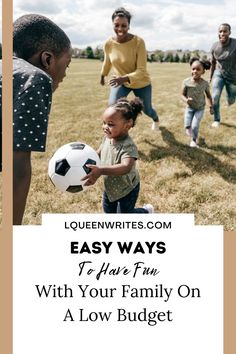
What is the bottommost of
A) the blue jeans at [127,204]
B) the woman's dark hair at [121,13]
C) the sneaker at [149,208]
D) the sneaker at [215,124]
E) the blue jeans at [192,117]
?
the sneaker at [149,208]

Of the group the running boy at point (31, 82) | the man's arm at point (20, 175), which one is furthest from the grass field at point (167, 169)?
the running boy at point (31, 82)

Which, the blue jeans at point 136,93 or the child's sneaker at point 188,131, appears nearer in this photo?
the blue jeans at point 136,93

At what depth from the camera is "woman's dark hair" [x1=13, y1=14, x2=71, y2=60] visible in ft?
10.1

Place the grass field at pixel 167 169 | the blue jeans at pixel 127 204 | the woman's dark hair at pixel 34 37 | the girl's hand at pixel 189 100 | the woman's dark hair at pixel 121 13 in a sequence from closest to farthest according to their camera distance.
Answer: the woman's dark hair at pixel 34 37 → the blue jeans at pixel 127 204 → the grass field at pixel 167 169 → the woman's dark hair at pixel 121 13 → the girl's hand at pixel 189 100

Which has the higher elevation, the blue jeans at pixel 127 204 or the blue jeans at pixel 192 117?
the blue jeans at pixel 192 117

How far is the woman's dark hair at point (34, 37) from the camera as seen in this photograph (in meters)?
3.07

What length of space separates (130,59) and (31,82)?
11.6 feet

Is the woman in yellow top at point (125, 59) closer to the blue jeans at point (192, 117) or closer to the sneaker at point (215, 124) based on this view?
the blue jeans at point (192, 117)

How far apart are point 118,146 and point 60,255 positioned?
110 cm

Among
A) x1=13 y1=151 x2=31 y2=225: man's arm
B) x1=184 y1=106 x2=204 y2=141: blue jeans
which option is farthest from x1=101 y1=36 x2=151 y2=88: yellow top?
x1=13 y1=151 x2=31 y2=225: man's arm

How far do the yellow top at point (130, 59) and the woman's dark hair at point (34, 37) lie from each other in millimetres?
3024

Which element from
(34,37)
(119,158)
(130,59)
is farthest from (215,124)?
(34,37)

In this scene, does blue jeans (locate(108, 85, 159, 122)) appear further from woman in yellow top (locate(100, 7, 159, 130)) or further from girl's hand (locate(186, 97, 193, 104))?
girl's hand (locate(186, 97, 193, 104))

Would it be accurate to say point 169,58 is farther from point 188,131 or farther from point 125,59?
point 125,59
